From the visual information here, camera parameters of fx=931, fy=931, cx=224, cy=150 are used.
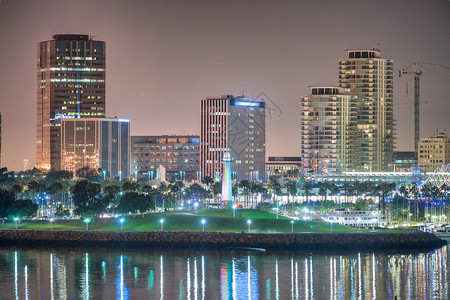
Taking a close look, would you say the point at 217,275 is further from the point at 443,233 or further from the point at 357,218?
the point at 357,218

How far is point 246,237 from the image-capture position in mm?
136750

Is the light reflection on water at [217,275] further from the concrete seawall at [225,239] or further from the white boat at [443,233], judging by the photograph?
the white boat at [443,233]

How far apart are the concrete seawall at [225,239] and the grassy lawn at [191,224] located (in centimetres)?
495

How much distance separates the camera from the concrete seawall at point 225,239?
13500 cm

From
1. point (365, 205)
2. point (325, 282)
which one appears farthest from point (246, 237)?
point (365, 205)

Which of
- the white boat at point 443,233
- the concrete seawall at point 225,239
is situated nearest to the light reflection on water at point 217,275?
the concrete seawall at point 225,239

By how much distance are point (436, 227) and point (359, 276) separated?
186ft

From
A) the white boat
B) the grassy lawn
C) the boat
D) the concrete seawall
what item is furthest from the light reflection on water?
the boat

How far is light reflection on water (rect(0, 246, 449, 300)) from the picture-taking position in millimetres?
97625

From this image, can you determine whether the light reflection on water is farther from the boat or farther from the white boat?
the boat

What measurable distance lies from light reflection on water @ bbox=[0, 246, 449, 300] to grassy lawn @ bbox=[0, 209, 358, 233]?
42.4 feet

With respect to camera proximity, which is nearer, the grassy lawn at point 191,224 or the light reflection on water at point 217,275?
the light reflection on water at point 217,275

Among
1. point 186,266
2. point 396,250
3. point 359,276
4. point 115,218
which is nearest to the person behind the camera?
point 359,276

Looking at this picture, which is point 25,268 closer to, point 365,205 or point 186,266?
point 186,266
